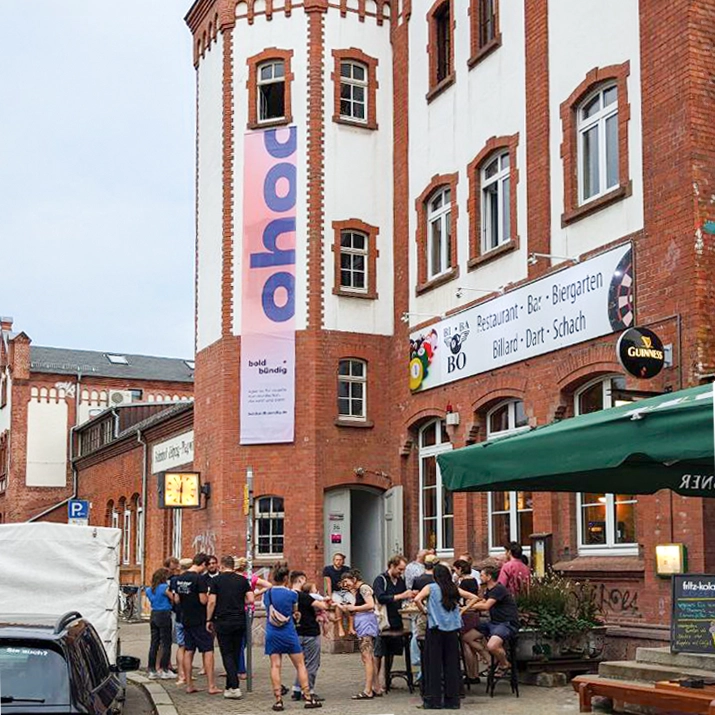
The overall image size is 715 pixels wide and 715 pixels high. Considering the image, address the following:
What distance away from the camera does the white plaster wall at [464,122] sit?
2183 cm

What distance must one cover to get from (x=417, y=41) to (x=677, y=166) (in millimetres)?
10102

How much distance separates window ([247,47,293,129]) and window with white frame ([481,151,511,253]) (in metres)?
6.01

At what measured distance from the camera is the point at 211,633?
55.4 feet

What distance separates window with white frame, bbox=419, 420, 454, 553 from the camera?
24.2 m

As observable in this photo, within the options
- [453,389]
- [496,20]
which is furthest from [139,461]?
[496,20]

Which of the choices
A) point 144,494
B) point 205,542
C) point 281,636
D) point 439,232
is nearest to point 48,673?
point 281,636

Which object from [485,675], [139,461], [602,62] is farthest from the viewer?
[139,461]

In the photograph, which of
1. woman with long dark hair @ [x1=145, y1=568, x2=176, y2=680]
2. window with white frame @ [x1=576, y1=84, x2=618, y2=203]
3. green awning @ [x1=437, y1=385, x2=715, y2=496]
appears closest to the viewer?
green awning @ [x1=437, y1=385, x2=715, y2=496]

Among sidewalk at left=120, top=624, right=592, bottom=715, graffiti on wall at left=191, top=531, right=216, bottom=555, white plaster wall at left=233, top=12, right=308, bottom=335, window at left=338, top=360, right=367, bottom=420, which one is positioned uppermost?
white plaster wall at left=233, top=12, right=308, bottom=335

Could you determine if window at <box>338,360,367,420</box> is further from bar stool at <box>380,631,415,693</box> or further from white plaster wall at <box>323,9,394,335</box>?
bar stool at <box>380,631,415,693</box>

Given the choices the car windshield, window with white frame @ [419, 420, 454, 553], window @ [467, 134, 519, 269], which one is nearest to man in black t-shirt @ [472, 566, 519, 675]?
the car windshield

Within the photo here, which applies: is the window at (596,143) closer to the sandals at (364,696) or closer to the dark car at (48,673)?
the sandals at (364,696)

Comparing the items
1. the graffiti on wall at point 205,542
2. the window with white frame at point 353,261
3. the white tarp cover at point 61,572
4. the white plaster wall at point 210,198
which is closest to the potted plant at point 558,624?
the white tarp cover at point 61,572

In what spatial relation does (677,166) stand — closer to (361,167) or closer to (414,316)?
(414,316)
